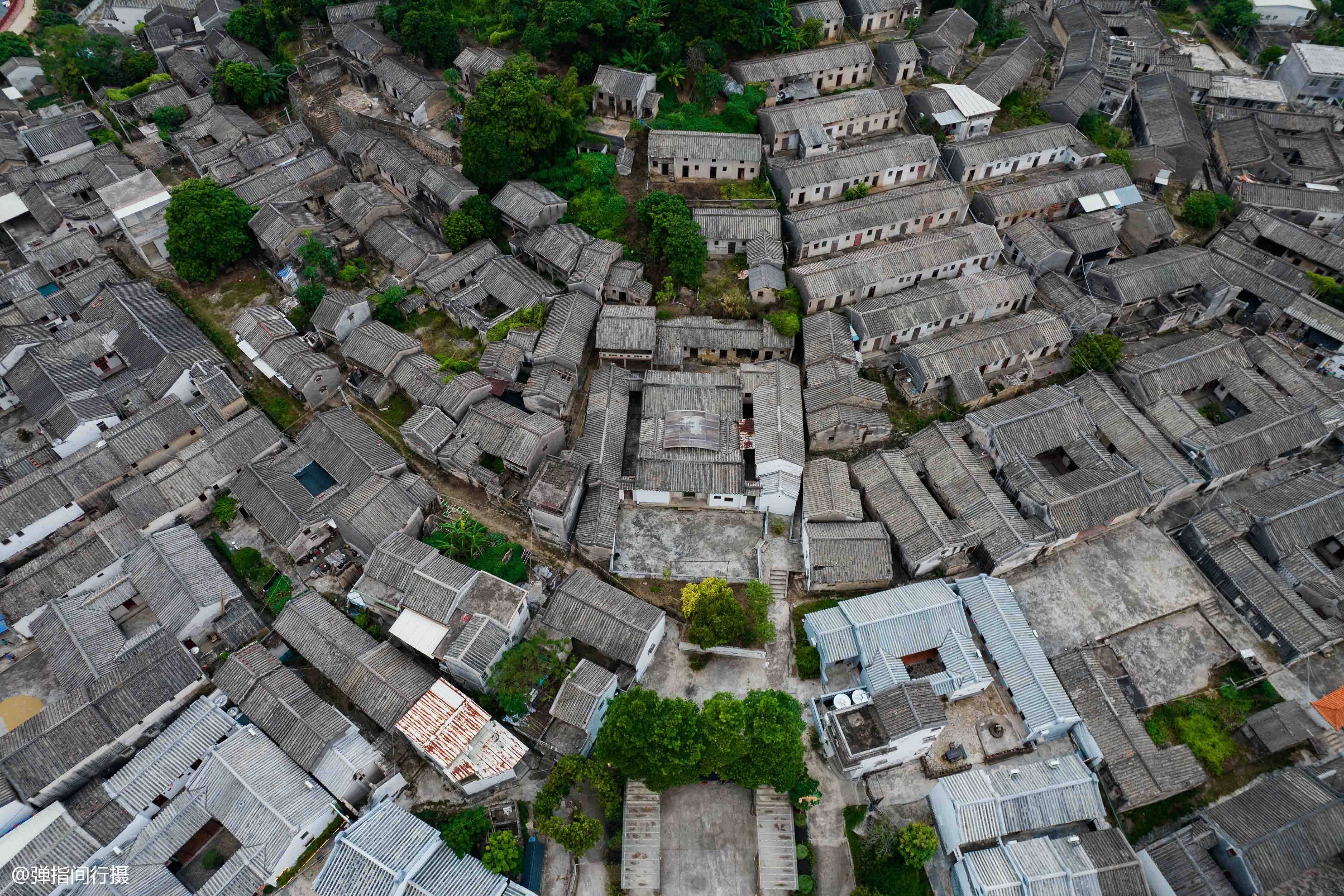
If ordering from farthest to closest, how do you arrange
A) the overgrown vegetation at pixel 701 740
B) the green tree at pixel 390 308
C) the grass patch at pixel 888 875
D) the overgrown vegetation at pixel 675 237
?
1. the green tree at pixel 390 308
2. the overgrown vegetation at pixel 675 237
3. the grass patch at pixel 888 875
4. the overgrown vegetation at pixel 701 740

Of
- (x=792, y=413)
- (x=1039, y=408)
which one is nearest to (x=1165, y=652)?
(x=1039, y=408)

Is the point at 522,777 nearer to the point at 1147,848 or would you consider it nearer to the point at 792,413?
the point at 792,413

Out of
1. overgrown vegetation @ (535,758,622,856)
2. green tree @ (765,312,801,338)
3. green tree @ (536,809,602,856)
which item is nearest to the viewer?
green tree @ (536,809,602,856)

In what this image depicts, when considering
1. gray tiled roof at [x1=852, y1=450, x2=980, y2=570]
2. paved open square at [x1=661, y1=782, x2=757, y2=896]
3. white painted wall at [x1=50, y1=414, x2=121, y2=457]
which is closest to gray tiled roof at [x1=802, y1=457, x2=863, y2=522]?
gray tiled roof at [x1=852, y1=450, x2=980, y2=570]

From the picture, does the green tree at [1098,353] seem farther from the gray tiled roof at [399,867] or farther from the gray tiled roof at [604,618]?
the gray tiled roof at [399,867]

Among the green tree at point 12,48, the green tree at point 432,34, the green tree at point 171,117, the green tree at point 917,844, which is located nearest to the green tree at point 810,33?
the green tree at point 432,34

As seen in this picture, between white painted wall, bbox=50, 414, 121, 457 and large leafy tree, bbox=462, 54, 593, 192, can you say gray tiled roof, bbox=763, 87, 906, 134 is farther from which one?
white painted wall, bbox=50, 414, 121, 457

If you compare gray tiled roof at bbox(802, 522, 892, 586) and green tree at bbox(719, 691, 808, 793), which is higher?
gray tiled roof at bbox(802, 522, 892, 586)

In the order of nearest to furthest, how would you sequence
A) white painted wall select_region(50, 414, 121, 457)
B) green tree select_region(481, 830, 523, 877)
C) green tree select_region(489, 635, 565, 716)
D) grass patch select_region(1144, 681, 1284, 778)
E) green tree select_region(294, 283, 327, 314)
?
1. green tree select_region(481, 830, 523, 877)
2. green tree select_region(489, 635, 565, 716)
3. grass patch select_region(1144, 681, 1284, 778)
4. white painted wall select_region(50, 414, 121, 457)
5. green tree select_region(294, 283, 327, 314)
